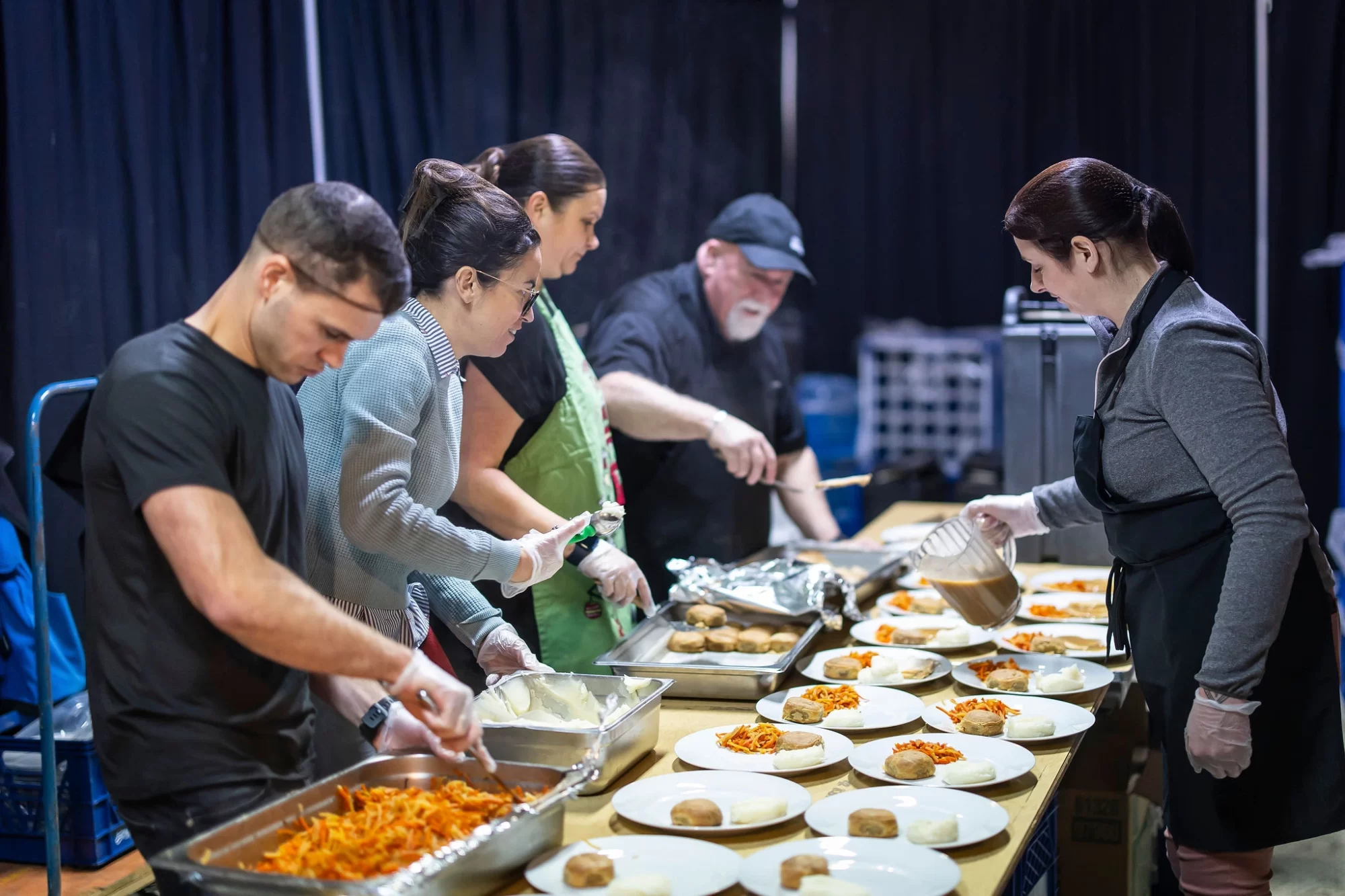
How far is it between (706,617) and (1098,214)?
1074mm

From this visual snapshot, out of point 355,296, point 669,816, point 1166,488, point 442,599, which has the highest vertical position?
point 355,296

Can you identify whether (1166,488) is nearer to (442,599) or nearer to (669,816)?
(669,816)

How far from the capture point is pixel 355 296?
4.57 feet

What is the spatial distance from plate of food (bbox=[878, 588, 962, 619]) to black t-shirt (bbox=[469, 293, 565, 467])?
3.04 ft

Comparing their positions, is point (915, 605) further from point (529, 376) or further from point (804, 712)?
point (529, 376)

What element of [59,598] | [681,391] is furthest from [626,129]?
[59,598]

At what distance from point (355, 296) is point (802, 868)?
0.80 meters

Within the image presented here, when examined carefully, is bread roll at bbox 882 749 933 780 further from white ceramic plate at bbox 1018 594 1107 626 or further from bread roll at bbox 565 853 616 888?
white ceramic plate at bbox 1018 594 1107 626

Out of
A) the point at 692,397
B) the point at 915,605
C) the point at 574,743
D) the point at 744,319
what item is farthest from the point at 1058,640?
the point at 744,319

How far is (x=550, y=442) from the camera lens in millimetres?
2385

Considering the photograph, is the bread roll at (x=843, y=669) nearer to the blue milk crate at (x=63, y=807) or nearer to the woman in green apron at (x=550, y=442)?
the woman in green apron at (x=550, y=442)

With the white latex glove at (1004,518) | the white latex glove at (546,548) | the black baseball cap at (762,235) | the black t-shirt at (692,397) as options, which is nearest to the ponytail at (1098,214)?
the white latex glove at (1004,518)

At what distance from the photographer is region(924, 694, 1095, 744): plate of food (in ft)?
6.28

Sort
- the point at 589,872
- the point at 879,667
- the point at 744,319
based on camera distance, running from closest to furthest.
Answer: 1. the point at 589,872
2. the point at 879,667
3. the point at 744,319
